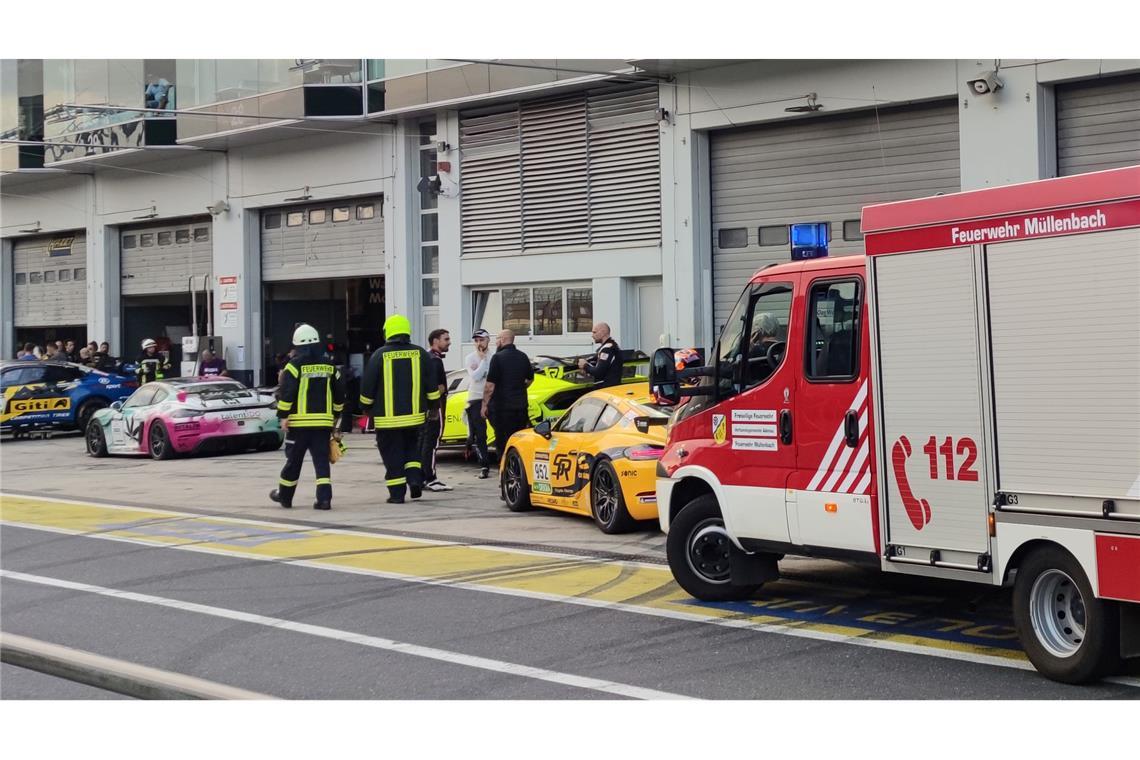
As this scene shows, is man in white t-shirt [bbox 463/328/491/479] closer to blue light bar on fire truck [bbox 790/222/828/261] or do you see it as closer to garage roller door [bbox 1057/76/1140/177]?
garage roller door [bbox 1057/76/1140/177]

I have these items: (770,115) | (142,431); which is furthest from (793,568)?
(142,431)

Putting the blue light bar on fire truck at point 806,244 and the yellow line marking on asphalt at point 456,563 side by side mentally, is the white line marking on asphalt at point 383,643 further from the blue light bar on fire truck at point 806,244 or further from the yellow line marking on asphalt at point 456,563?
the blue light bar on fire truck at point 806,244

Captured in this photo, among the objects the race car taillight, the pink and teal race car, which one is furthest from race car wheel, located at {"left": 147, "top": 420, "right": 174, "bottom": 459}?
the race car taillight

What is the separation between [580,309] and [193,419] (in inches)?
277

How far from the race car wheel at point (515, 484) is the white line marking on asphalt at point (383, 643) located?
494 centimetres

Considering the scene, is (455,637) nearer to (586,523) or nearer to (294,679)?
(294,679)

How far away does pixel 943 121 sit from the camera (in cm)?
1922

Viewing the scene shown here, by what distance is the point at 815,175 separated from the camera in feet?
68.5

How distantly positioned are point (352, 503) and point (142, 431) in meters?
8.60

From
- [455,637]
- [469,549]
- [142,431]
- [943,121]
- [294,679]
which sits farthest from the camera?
[142,431]

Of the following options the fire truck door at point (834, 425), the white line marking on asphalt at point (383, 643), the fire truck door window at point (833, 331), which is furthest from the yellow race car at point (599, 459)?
the white line marking on asphalt at point (383, 643)

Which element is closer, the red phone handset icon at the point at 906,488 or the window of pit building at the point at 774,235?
the red phone handset icon at the point at 906,488

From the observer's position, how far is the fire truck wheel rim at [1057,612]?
6945 mm

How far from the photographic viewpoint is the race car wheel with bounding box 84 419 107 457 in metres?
24.3
